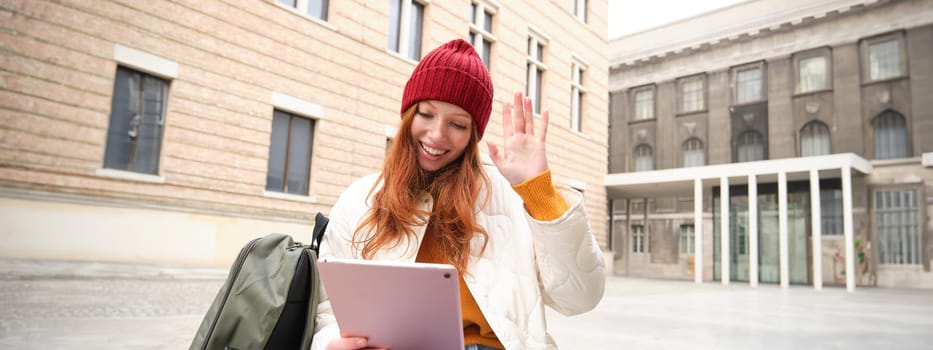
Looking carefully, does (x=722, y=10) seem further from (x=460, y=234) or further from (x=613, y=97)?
(x=460, y=234)

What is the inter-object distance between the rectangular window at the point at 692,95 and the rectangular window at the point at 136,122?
23632 millimetres

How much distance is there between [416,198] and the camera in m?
1.88

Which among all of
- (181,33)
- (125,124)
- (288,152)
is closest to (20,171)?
(125,124)

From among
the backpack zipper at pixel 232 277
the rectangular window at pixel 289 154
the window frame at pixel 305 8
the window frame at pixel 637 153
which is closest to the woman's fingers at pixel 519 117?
the backpack zipper at pixel 232 277

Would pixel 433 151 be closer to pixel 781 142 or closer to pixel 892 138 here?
pixel 892 138

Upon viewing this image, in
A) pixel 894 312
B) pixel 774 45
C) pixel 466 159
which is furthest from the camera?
pixel 774 45

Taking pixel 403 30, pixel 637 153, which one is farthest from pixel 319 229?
pixel 637 153

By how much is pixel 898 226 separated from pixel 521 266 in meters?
23.4

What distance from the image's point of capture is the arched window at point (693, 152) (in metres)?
26.3

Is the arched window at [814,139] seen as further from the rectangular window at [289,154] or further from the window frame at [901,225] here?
the rectangular window at [289,154]

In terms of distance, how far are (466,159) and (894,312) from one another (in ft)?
30.5

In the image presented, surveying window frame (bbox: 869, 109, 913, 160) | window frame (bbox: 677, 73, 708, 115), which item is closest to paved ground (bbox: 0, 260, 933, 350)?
window frame (bbox: 869, 109, 913, 160)

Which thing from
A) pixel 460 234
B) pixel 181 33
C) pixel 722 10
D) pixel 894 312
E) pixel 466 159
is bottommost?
pixel 894 312

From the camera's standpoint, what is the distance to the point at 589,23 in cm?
1856
